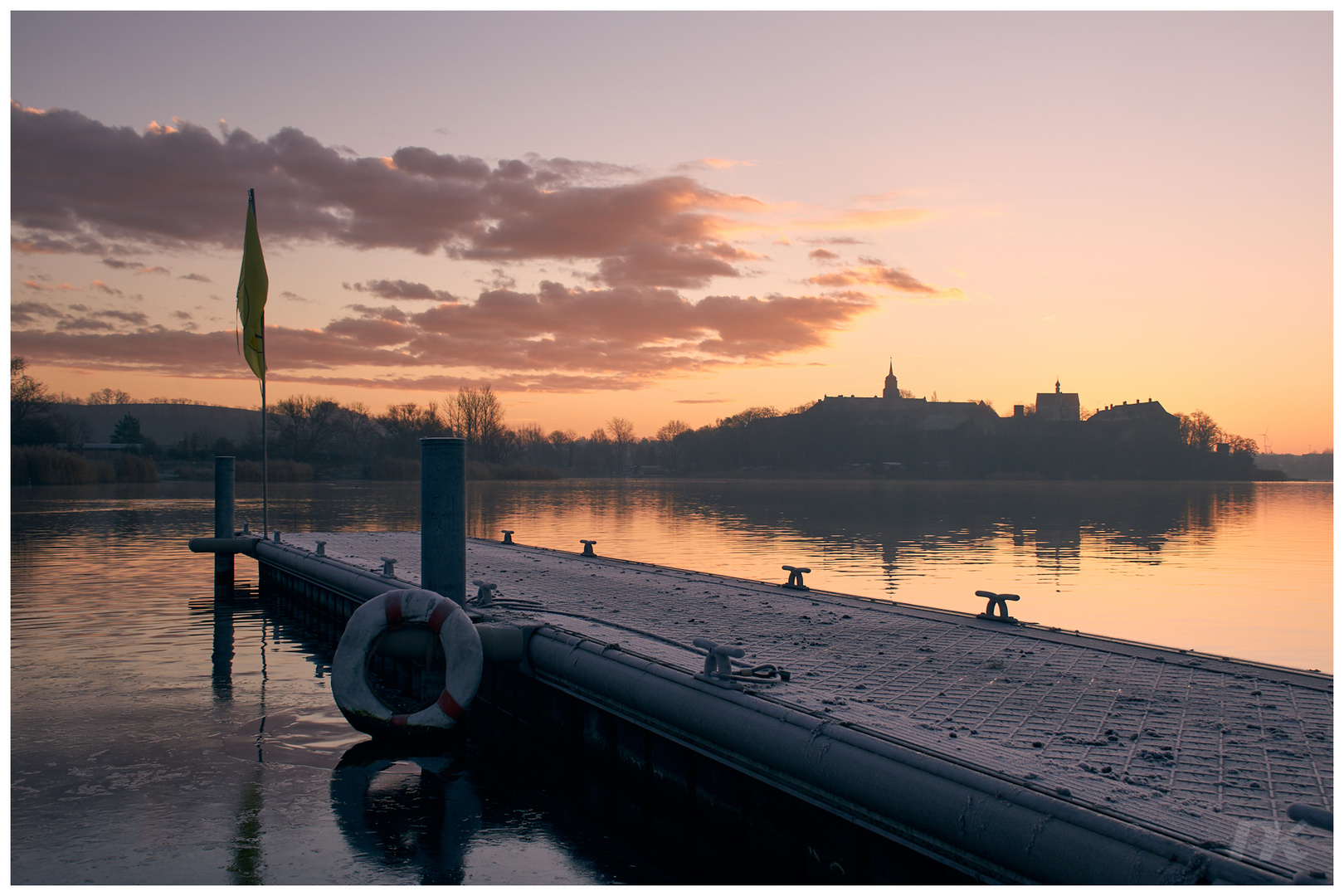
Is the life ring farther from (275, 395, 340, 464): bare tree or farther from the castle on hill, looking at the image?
the castle on hill

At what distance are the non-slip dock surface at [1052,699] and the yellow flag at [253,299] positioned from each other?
11.0m

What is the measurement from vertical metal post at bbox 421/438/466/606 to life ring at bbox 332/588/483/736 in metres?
1.38

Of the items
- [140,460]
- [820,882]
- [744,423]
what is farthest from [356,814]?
[744,423]

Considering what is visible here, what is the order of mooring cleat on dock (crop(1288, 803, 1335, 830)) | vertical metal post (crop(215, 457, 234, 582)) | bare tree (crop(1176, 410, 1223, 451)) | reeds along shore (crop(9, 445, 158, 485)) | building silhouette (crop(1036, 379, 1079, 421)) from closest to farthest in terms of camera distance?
mooring cleat on dock (crop(1288, 803, 1335, 830)), vertical metal post (crop(215, 457, 234, 582)), reeds along shore (crop(9, 445, 158, 485)), bare tree (crop(1176, 410, 1223, 451)), building silhouette (crop(1036, 379, 1079, 421))

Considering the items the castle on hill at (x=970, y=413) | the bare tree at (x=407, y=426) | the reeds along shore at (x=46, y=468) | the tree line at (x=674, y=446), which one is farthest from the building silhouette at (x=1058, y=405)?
the reeds along shore at (x=46, y=468)

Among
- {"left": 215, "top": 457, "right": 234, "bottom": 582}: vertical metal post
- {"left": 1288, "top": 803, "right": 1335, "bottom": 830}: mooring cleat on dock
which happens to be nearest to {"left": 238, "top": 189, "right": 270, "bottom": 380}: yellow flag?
{"left": 215, "top": 457, "right": 234, "bottom": 582}: vertical metal post

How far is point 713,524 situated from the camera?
122 ft

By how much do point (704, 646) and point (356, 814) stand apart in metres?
2.85

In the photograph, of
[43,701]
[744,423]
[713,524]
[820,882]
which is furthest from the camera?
[744,423]

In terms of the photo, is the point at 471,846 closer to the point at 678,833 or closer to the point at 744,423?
the point at 678,833

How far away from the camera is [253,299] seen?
18.7 m

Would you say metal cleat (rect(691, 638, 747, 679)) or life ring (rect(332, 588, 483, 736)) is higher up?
metal cleat (rect(691, 638, 747, 679))

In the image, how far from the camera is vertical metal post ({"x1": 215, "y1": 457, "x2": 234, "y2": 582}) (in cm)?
1975

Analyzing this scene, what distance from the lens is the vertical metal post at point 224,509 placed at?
1975 cm
